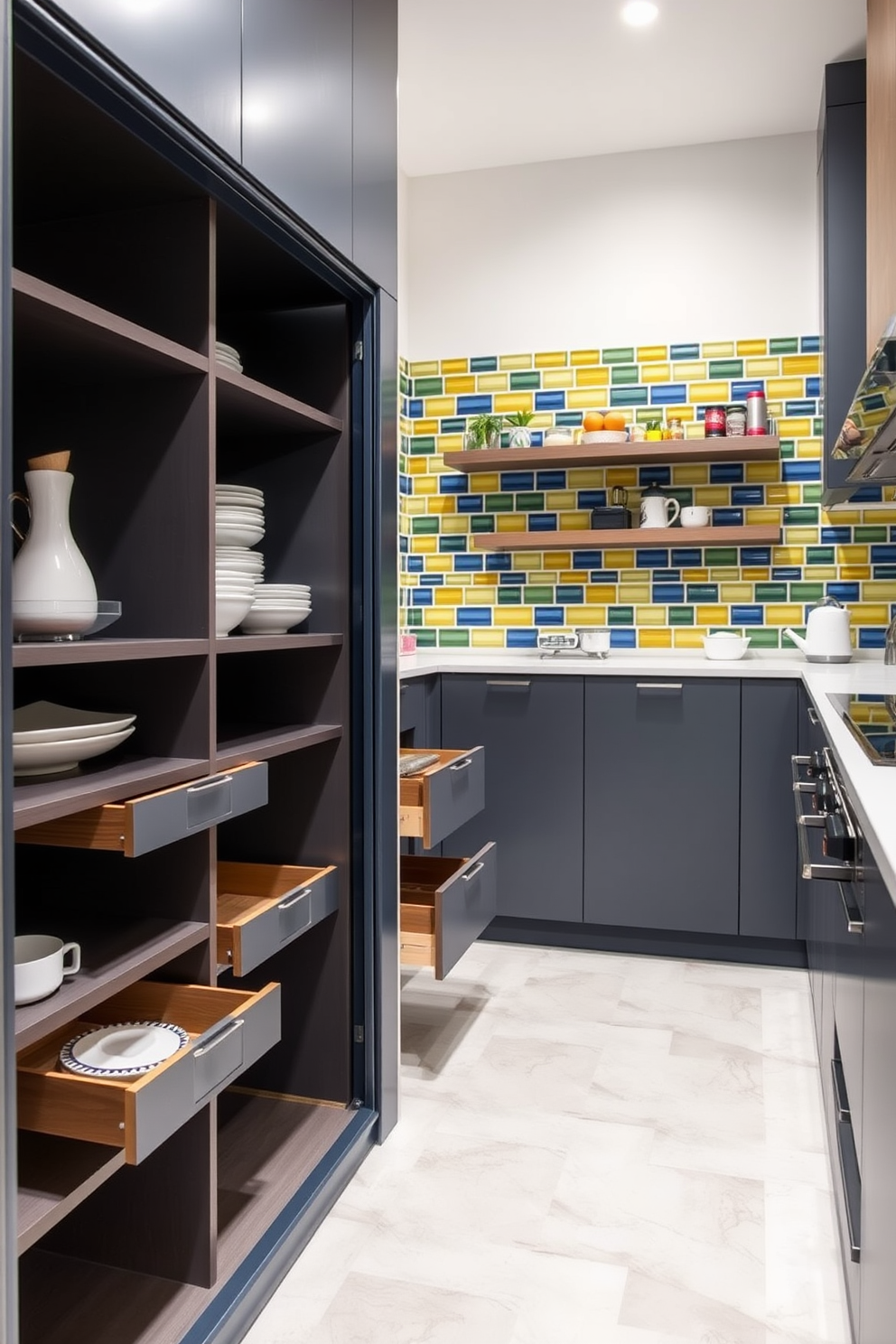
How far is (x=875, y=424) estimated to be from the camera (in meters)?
2.18

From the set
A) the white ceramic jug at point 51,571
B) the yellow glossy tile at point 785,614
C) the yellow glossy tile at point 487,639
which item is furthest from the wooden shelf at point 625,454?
the white ceramic jug at point 51,571

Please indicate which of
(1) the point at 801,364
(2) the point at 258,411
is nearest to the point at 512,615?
(1) the point at 801,364

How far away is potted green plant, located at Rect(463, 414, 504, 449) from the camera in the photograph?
3.85 metres

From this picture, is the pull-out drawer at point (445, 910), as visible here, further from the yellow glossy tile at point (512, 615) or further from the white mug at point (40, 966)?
the yellow glossy tile at point (512, 615)

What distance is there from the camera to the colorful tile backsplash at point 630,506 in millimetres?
3664

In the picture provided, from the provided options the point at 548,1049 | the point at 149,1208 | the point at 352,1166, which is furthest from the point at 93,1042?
the point at 548,1049

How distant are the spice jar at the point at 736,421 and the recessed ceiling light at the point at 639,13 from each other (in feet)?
3.90

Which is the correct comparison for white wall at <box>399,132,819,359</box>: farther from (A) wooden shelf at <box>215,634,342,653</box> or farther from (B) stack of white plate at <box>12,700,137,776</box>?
(B) stack of white plate at <box>12,700,137,776</box>

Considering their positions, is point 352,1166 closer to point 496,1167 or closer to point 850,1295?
→ point 496,1167

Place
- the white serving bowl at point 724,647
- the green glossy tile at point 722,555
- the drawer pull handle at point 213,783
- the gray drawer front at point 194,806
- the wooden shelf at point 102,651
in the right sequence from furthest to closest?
the green glossy tile at point 722,555
the white serving bowl at point 724,647
the drawer pull handle at point 213,783
the gray drawer front at point 194,806
the wooden shelf at point 102,651

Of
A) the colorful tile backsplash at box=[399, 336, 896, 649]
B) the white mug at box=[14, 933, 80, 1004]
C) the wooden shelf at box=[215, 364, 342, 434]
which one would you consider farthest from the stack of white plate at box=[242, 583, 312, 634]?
the colorful tile backsplash at box=[399, 336, 896, 649]

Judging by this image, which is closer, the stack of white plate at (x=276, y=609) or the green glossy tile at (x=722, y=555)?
the stack of white plate at (x=276, y=609)

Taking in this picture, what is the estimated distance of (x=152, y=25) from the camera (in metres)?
1.26

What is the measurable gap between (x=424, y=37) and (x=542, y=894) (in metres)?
2.59
